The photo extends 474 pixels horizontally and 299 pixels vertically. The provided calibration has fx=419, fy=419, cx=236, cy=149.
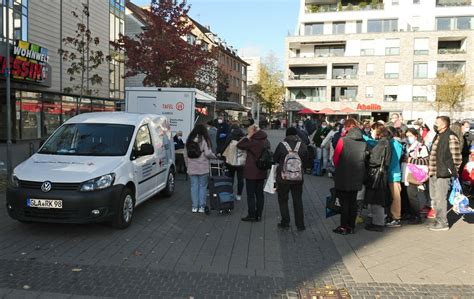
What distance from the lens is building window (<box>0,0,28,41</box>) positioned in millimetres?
20766

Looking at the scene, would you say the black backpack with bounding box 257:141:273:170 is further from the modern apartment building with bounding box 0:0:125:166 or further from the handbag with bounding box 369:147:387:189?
the modern apartment building with bounding box 0:0:125:166

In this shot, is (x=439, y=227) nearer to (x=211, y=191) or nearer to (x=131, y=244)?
(x=211, y=191)

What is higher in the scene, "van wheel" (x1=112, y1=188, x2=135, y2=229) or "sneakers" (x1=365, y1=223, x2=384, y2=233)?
"van wheel" (x1=112, y1=188, x2=135, y2=229)

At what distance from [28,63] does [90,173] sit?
16803 millimetres

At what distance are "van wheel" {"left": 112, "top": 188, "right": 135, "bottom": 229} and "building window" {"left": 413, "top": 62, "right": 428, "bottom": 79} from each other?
2046 inches

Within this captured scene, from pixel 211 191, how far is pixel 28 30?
1950 cm

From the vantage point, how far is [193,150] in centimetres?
806

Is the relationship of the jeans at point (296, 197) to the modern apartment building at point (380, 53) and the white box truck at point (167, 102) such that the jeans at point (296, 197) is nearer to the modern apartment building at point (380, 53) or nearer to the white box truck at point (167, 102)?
the white box truck at point (167, 102)

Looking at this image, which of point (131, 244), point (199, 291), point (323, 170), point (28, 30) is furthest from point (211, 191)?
point (28, 30)

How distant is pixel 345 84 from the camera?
54.9 m

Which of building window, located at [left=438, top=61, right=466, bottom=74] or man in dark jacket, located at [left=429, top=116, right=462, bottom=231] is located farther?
building window, located at [left=438, top=61, right=466, bottom=74]

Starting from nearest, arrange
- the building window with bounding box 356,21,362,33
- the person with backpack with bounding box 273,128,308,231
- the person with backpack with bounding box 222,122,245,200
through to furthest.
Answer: the person with backpack with bounding box 273,128,308,231
the person with backpack with bounding box 222,122,245,200
the building window with bounding box 356,21,362,33

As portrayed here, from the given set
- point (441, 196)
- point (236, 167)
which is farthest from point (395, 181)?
point (236, 167)

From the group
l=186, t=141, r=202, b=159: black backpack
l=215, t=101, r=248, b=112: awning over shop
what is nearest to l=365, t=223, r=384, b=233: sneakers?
l=186, t=141, r=202, b=159: black backpack
